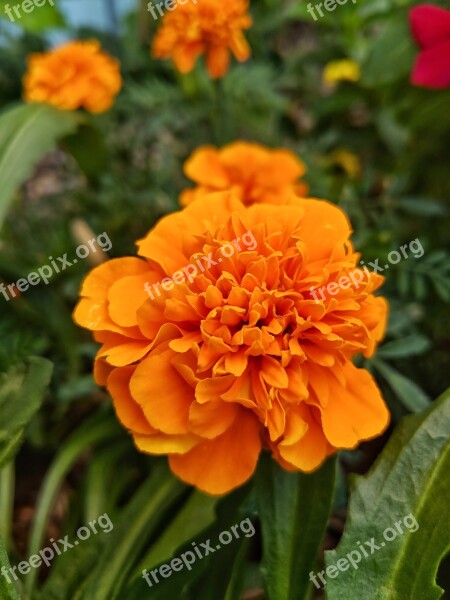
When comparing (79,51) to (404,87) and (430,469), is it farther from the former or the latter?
(430,469)

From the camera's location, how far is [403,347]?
564mm

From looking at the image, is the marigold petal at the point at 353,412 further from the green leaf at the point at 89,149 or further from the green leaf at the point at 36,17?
the green leaf at the point at 36,17

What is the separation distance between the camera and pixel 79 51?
667 millimetres

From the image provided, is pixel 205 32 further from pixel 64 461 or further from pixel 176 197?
pixel 64 461

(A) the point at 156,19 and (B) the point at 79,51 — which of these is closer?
(B) the point at 79,51

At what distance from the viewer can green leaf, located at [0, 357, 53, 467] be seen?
41 centimetres

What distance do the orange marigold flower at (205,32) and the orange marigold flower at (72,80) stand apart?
0.29 feet

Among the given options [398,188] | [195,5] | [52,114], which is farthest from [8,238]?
[398,188]

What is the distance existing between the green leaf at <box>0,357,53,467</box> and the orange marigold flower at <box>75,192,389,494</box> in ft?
0.19

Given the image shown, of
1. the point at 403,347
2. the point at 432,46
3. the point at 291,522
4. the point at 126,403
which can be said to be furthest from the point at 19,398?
the point at 432,46

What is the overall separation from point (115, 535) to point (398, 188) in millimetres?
460

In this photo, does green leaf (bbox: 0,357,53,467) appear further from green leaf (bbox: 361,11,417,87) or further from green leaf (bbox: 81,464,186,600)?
green leaf (bbox: 361,11,417,87)

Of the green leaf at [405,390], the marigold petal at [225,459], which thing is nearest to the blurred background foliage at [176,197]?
the green leaf at [405,390]

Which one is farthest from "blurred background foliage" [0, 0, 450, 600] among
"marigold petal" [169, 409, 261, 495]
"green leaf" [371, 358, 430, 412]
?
"marigold petal" [169, 409, 261, 495]
